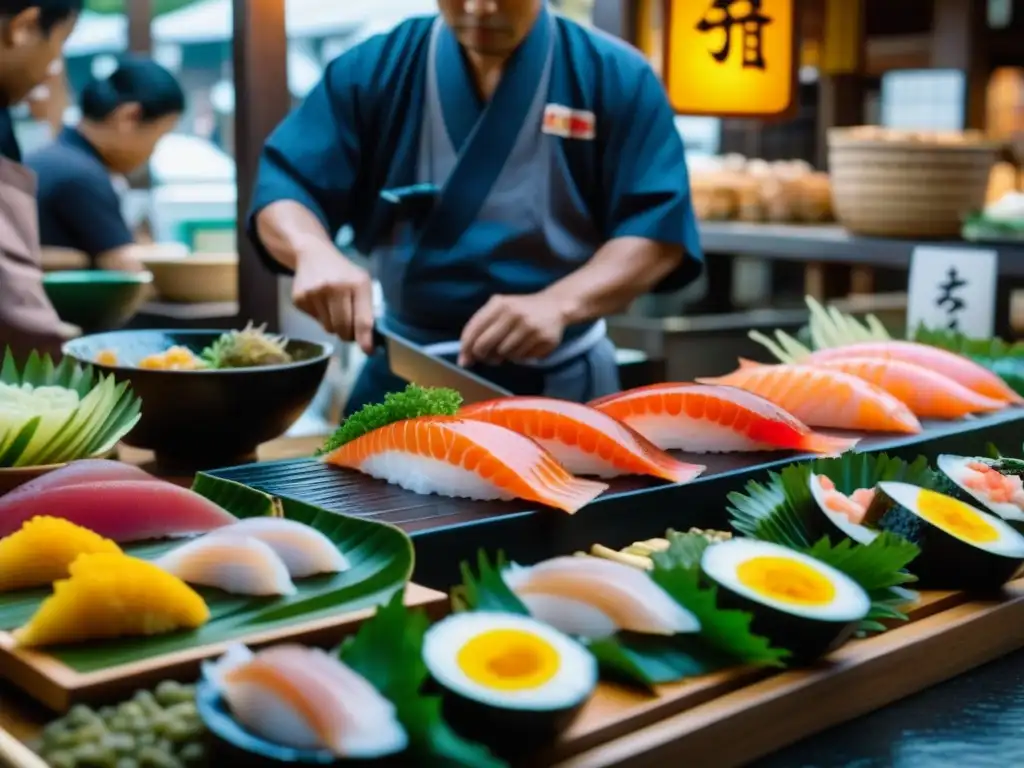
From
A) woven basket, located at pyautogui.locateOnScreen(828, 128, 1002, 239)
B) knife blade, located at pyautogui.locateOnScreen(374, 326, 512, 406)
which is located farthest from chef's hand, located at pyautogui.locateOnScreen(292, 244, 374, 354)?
woven basket, located at pyautogui.locateOnScreen(828, 128, 1002, 239)

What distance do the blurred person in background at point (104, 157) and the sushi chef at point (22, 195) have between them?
1.86 metres

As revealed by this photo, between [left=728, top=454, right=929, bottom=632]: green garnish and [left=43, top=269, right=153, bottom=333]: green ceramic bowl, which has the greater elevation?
[left=43, top=269, right=153, bottom=333]: green ceramic bowl

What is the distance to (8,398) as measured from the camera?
7.21 feet

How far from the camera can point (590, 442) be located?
2.18 meters

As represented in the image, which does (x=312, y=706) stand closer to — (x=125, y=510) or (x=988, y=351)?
(x=125, y=510)

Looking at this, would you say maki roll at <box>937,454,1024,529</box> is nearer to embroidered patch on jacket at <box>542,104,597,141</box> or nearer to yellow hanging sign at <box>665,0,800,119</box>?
embroidered patch on jacket at <box>542,104,597,141</box>

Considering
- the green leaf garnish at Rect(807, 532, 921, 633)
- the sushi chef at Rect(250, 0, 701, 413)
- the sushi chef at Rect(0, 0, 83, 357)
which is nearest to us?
the green leaf garnish at Rect(807, 532, 921, 633)

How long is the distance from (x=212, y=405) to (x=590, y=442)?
809 millimetres

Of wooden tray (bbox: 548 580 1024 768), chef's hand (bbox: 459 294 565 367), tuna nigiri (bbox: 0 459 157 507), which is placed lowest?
wooden tray (bbox: 548 580 1024 768)

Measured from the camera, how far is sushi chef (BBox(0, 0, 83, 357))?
3045mm

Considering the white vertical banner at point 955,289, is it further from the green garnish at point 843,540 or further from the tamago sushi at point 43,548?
the tamago sushi at point 43,548

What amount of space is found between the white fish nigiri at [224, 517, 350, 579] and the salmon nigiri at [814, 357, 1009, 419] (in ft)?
4.94

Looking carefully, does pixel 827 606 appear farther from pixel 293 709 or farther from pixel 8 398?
pixel 8 398

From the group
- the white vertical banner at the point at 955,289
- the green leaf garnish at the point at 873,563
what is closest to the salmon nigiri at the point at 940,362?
the green leaf garnish at the point at 873,563
